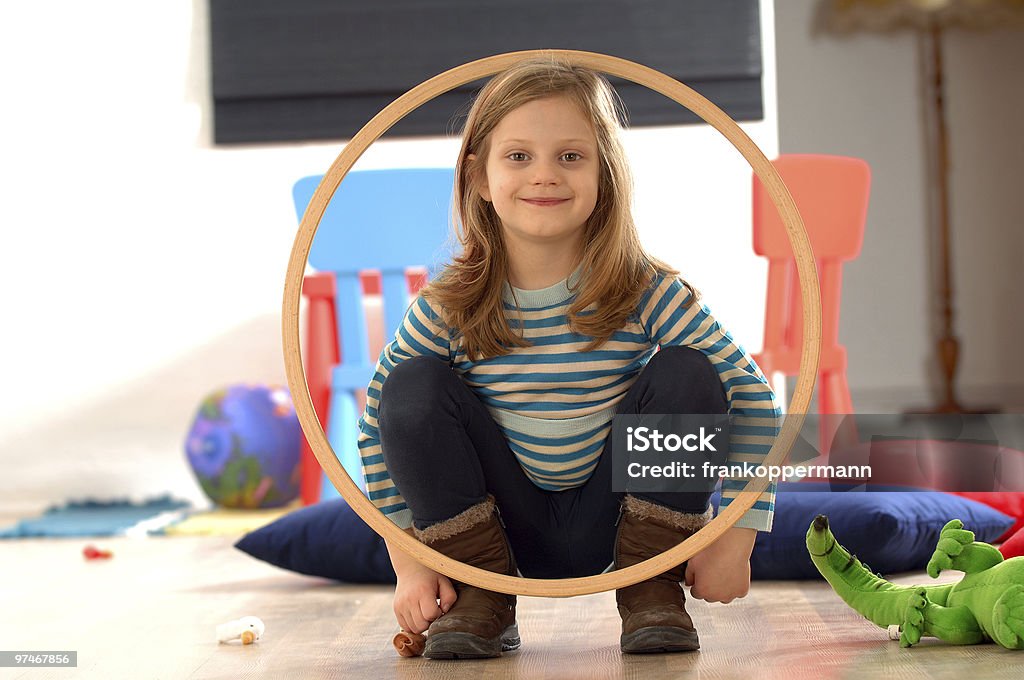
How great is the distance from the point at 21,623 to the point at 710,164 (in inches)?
41.6

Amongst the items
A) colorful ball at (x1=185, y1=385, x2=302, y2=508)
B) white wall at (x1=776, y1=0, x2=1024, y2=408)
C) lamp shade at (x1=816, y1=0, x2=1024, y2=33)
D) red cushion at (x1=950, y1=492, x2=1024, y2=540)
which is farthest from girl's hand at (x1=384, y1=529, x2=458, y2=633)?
lamp shade at (x1=816, y1=0, x2=1024, y2=33)

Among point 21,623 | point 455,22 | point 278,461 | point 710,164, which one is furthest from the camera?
point 455,22

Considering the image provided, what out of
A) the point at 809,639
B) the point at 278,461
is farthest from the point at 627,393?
the point at 278,461

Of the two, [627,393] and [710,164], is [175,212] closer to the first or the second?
[710,164]

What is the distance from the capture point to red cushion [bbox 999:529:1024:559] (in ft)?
3.06

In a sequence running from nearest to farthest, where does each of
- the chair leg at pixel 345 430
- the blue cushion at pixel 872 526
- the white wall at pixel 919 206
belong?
the blue cushion at pixel 872 526
the chair leg at pixel 345 430
the white wall at pixel 919 206

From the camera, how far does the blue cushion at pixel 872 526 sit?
1025mm

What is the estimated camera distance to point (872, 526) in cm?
102

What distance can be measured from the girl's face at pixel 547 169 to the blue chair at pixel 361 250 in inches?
24.1

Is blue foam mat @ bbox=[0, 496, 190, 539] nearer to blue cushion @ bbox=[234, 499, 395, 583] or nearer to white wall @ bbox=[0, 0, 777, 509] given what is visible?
white wall @ bbox=[0, 0, 777, 509]

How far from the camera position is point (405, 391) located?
0.86 meters

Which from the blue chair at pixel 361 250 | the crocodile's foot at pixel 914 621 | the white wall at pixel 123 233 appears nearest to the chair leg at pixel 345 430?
the blue chair at pixel 361 250

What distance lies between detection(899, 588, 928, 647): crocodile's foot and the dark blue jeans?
0.16m

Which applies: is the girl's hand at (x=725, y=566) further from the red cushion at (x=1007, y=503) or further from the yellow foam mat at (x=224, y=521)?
the yellow foam mat at (x=224, y=521)
